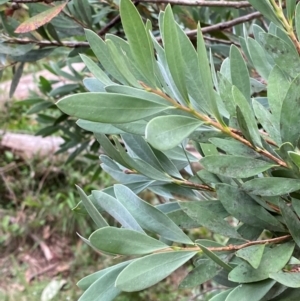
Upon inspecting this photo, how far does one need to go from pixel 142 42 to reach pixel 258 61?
0.21 meters

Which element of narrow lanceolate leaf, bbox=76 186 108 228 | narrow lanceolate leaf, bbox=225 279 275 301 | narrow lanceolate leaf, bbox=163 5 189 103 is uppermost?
narrow lanceolate leaf, bbox=163 5 189 103

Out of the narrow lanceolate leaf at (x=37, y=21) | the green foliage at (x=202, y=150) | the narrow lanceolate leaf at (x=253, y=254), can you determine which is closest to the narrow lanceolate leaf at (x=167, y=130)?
the green foliage at (x=202, y=150)

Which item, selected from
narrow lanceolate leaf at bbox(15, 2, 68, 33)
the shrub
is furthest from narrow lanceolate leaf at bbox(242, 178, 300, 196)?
narrow lanceolate leaf at bbox(15, 2, 68, 33)

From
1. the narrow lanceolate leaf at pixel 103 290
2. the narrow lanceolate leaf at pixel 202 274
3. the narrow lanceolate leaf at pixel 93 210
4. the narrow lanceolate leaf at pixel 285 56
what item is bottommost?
the narrow lanceolate leaf at pixel 202 274

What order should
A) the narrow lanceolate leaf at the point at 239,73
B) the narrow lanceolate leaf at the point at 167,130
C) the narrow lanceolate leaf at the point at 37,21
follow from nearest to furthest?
the narrow lanceolate leaf at the point at 167,130 < the narrow lanceolate leaf at the point at 239,73 < the narrow lanceolate leaf at the point at 37,21

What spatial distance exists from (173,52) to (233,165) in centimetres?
9

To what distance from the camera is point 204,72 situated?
0.96ft

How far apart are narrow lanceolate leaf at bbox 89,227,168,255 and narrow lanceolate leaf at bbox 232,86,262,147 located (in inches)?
4.3

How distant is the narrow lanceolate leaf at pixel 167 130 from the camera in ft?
0.86

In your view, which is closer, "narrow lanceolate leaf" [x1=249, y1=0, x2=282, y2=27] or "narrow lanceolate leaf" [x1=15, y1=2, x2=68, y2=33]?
"narrow lanceolate leaf" [x1=249, y1=0, x2=282, y2=27]

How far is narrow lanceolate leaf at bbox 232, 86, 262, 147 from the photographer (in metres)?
0.29

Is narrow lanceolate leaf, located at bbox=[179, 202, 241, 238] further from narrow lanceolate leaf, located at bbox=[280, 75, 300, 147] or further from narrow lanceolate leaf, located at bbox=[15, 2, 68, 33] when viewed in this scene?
narrow lanceolate leaf, located at bbox=[15, 2, 68, 33]

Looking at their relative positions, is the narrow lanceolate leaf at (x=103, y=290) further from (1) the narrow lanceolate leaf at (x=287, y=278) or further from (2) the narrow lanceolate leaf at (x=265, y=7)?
(2) the narrow lanceolate leaf at (x=265, y=7)

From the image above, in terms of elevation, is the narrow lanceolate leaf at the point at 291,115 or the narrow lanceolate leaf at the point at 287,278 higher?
the narrow lanceolate leaf at the point at 291,115
